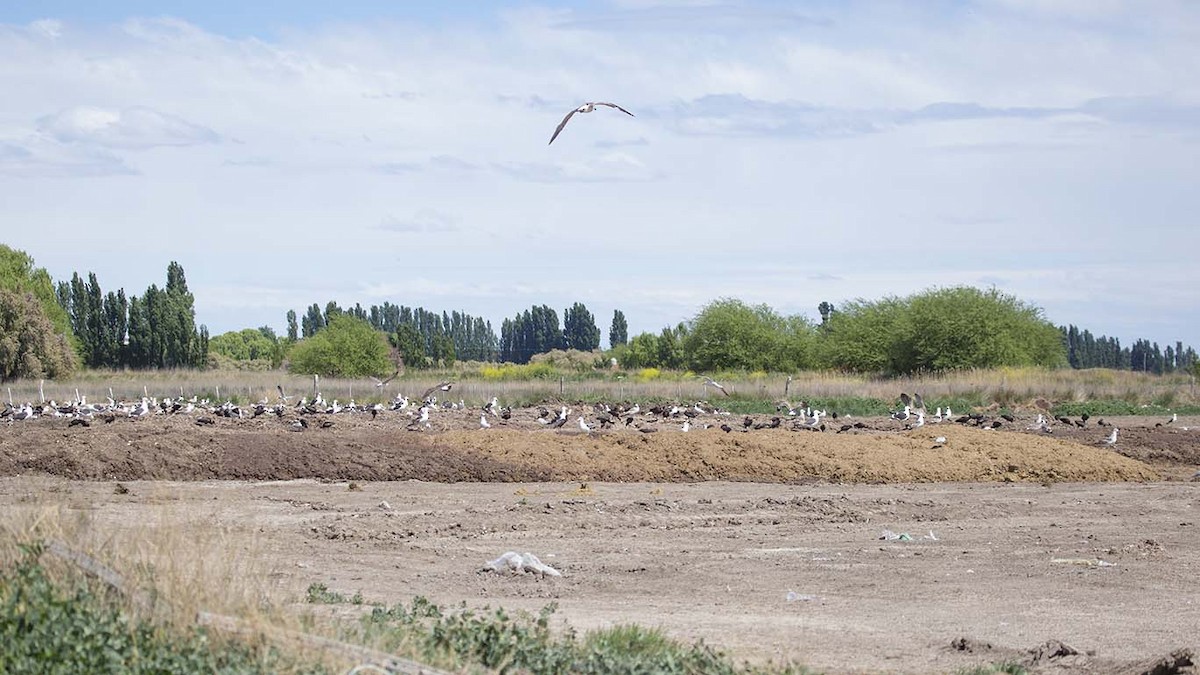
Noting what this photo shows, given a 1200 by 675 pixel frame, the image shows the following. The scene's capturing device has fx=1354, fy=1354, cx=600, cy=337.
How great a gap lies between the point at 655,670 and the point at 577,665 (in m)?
0.51

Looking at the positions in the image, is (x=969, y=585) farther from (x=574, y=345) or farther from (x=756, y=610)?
(x=574, y=345)

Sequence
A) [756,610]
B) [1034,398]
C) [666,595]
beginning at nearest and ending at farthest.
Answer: [756,610] → [666,595] → [1034,398]

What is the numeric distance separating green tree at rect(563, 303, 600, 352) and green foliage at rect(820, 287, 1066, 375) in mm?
76707

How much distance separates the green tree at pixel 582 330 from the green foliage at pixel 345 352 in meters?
70.4

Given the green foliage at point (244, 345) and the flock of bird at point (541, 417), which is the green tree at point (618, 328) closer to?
the green foliage at point (244, 345)

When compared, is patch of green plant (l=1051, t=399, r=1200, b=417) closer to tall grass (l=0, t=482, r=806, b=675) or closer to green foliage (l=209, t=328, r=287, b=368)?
tall grass (l=0, t=482, r=806, b=675)

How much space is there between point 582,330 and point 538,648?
144m

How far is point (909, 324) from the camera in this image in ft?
231

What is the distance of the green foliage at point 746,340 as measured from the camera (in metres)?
82.7

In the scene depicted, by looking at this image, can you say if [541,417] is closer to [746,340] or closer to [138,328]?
[746,340]

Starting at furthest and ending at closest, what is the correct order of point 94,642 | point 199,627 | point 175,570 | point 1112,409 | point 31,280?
point 31,280 → point 1112,409 → point 175,570 → point 199,627 → point 94,642

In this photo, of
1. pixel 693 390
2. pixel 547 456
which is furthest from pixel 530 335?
pixel 547 456

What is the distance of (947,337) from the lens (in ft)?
225

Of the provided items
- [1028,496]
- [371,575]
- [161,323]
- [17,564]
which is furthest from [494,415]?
[161,323]
